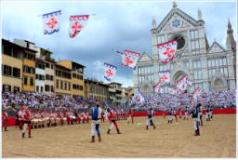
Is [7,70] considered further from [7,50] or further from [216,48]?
[216,48]

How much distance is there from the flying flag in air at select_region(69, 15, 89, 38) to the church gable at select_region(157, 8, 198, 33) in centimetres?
7002

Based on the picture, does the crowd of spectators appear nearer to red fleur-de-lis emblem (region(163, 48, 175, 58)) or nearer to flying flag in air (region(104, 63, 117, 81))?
red fleur-de-lis emblem (region(163, 48, 175, 58))

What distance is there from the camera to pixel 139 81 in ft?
296

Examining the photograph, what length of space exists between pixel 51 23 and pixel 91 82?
229 ft

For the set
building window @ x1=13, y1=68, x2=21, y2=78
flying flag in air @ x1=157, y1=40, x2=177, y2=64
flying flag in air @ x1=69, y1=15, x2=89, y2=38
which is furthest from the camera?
building window @ x1=13, y1=68, x2=21, y2=78

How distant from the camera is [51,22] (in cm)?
2045

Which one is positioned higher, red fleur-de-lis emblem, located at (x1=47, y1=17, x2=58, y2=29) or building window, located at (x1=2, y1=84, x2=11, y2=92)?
red fleur-de-lis emblem, located at (x1=47, y1=17, x2=58, y2=29)

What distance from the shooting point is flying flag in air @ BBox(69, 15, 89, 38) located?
66.6 feet

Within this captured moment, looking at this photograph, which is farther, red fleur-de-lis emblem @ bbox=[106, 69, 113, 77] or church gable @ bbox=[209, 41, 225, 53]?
church gable @ bbox=[209, 41, 225, 53]

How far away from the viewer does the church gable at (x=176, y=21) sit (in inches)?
3442

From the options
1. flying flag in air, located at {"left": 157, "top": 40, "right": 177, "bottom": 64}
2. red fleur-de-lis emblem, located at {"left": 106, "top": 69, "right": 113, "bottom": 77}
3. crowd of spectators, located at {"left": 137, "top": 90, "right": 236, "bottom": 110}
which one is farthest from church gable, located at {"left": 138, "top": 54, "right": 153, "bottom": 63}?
red fleur-de-lis emblem, located at {"left": 106, "top": 69, "right": 113, "bottom": 77}

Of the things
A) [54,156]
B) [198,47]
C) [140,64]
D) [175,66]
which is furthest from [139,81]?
[54,156]

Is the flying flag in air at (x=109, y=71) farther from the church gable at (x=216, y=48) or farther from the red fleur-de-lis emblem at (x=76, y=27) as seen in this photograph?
the church gable at (x=216, y=48)

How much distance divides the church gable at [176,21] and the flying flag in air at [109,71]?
58.9 m
